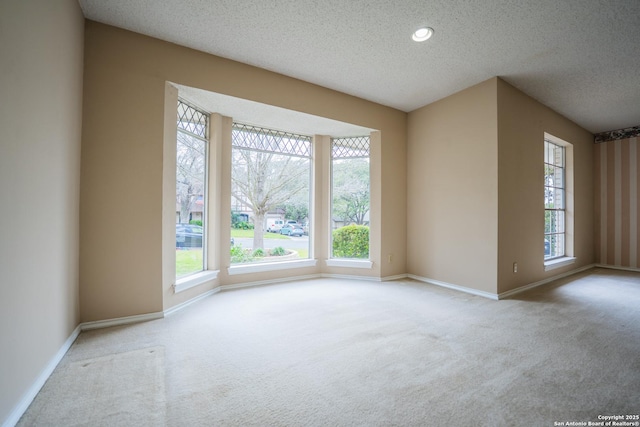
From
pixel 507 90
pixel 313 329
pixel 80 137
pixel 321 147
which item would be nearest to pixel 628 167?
pixel 507 90

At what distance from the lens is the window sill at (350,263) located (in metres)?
4.29

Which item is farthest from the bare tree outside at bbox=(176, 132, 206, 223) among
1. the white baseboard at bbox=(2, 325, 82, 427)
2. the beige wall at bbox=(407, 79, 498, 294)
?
the beige wall at bbox=(407, 79, 498, 294)

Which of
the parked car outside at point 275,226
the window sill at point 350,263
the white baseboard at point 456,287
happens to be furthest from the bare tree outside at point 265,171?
the white baseboard at point 456,287

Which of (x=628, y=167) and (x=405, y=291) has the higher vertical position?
(x=628, y=167)

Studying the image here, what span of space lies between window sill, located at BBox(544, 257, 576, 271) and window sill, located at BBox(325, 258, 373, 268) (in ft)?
9.27

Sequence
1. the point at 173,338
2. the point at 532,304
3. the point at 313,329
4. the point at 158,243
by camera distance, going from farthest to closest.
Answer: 1. the point at 532,304
2. the point at 158,243
3. the point at 313,329
4. the point at 173,338

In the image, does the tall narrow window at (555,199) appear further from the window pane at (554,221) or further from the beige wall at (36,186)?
the beige wall at (36,186)

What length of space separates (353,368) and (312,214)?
2882mm

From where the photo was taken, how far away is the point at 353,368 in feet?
5.84

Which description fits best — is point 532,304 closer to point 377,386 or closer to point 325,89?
point 377,386

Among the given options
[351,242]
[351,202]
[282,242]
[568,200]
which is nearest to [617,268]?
[568,200]

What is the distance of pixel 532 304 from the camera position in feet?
10.2

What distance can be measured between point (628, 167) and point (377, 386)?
277 inches

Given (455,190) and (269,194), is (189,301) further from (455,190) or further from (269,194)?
(455,190)
